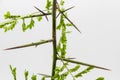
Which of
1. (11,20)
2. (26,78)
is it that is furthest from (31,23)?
(26,78)

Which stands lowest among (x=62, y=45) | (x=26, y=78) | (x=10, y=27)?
(x=26, y=78)

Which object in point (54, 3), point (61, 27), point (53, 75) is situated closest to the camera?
point (54, 3)

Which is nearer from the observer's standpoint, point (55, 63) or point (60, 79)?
point (55, 63)

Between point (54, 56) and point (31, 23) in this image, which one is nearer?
point (54, 56)

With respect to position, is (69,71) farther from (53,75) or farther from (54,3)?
(54,3)

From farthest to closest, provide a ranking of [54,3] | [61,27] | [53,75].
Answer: [61,27], [53,75], [54,3]

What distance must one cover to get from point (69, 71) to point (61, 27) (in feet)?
0.70

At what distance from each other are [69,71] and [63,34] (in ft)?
0.60

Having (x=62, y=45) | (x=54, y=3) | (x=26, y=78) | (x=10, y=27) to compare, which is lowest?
(x=26, y=78)

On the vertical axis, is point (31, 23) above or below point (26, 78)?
above

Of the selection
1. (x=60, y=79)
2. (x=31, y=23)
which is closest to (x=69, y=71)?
(x=60, y=79)

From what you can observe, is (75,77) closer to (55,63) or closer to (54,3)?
(55,63)

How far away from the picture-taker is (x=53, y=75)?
1.49 m

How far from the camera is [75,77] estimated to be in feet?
5.35
